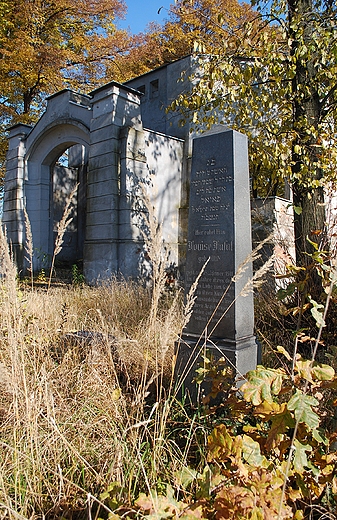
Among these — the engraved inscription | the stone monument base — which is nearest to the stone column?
the engraved inscription

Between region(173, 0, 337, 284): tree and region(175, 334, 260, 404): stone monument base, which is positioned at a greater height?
region(173, 0, 337, 284): tree

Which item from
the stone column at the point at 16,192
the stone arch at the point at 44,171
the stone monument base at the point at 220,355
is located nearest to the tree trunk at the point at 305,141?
the stone monument base at the point at 220,355

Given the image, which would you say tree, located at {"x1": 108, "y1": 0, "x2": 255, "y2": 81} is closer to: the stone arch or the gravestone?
the stone arch

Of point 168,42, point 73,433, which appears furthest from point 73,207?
point 73,433

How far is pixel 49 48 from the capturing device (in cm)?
1421

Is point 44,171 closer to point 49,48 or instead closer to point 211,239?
point 49,48

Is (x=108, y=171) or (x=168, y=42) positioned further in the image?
(x=168, y=42)

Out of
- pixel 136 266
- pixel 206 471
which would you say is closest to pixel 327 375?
pixel 206 471

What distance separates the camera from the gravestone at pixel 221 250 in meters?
3.79

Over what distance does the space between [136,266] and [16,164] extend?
5898 mm

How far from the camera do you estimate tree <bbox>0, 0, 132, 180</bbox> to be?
13852mm

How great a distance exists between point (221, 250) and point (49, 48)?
1343cm

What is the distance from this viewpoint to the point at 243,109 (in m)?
7.13

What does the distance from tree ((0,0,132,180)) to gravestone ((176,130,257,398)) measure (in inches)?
477
